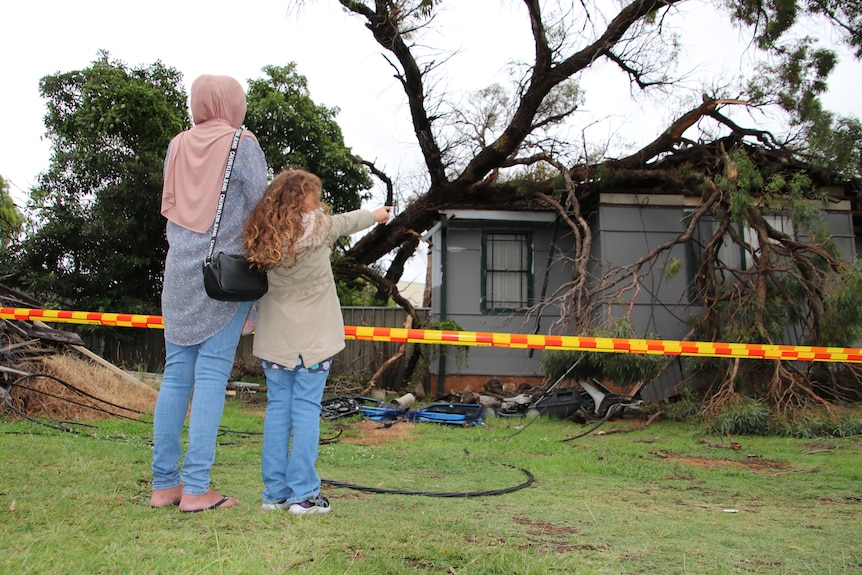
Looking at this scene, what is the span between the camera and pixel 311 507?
2969mm

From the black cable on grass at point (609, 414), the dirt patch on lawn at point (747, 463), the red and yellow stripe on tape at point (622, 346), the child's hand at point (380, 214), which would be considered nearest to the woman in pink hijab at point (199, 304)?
the child's hand at point (380, 214)

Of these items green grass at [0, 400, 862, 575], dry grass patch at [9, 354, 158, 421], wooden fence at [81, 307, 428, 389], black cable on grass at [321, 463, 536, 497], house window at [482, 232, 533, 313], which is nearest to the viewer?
green grass at [0, 400, 862, 575]

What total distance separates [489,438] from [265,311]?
4.45 m

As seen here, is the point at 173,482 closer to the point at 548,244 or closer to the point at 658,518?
the point at 658,518

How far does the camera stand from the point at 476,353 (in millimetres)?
12398

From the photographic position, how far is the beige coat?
119 inches

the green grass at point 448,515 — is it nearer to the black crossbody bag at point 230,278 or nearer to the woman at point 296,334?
the woman at point 296,334

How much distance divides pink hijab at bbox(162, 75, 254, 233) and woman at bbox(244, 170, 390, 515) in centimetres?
23

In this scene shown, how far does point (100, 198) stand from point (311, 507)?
11.8 metres

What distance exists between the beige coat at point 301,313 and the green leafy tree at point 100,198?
1084cm

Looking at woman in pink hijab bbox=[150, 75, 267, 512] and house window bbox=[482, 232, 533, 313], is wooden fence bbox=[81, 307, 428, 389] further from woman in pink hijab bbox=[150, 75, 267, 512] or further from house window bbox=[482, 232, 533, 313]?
woman in pink hijab bbox=[150, 75, 267, 512]

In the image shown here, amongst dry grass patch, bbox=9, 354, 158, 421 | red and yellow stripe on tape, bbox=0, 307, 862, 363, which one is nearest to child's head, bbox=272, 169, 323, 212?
red and yellow stripe on tape, bbox=0, 307, 862, 363

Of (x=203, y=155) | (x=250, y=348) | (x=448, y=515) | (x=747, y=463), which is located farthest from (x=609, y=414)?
(x=250, y=348)

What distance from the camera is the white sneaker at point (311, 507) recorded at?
291 centimetres
